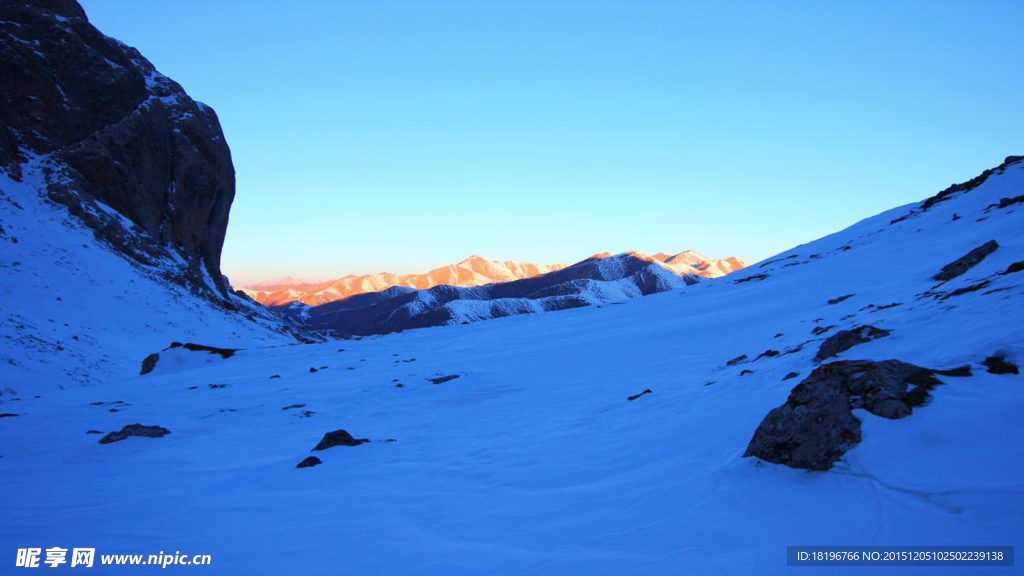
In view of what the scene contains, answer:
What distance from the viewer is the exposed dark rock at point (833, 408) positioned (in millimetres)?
4828

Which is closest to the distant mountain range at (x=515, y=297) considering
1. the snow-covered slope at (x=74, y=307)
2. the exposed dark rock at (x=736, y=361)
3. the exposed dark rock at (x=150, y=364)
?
the snow-covered slope at (x=74, y=307)

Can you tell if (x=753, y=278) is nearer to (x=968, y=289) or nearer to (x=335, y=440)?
(x=968, y=289)

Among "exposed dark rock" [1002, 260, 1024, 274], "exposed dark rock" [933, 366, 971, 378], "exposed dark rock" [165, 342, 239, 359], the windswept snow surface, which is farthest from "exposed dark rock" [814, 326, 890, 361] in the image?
"exposed dark rock" [165, 342, 239, 359]

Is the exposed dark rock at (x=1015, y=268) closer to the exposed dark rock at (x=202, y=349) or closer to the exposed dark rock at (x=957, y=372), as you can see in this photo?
the exposed dark rock at (x=957, y=372)

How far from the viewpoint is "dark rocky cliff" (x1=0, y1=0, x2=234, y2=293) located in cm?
5091

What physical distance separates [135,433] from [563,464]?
8.77 meters

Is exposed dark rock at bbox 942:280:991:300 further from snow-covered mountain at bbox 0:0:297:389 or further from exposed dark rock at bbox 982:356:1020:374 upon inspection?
snow-covered mountain at bbox 0:0:297:389

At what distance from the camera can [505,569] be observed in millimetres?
4199

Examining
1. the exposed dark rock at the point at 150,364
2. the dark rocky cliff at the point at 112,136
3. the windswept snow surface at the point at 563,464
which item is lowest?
the windswept snow surface at the point at 563,464

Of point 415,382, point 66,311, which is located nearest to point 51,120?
point 66,311

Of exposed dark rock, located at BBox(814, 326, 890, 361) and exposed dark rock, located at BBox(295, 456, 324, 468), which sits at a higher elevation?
exposed dark rock, located at BBox(814, 326, 890, 361)

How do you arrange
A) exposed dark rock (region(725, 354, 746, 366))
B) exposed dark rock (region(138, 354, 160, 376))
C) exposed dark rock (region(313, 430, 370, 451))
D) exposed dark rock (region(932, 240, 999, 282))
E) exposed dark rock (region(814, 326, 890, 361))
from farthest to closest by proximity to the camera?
exposed dark rock (region(138, 354, 160, 376)) → exposed dark rock (region(932, 240, 999, 282)) → exposed dark rock (region(725, 354, 746, 366)) → exposed dark rock (region(313, 430, 370, 451)) → exposed dark rock (region(814, 326, 890, 361))

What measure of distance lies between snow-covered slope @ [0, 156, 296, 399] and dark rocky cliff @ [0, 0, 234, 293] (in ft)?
8.11

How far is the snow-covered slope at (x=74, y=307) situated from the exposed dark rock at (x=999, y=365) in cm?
2607
